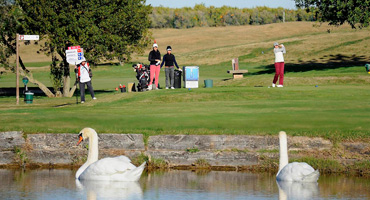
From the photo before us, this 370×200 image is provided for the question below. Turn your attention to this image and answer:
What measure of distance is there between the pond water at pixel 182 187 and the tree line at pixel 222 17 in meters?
127

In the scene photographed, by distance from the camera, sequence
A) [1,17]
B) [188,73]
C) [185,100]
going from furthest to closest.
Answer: [1,17] < [188,73] < [185,100]

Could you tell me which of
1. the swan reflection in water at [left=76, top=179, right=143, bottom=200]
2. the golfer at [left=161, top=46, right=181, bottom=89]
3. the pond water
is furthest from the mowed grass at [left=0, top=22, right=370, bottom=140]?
the swan reflection in water at [left=76, top=179, right=143, bottom=200]

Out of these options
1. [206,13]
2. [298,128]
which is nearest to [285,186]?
[298,128]

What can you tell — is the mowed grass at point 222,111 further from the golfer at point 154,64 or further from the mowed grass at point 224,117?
the golfer at point 154,64

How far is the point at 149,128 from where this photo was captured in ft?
52.5

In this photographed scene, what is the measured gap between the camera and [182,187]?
41.6 ft

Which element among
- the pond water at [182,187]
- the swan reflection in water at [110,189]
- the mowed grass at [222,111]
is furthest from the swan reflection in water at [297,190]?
the swan reflection in water at [110,189]

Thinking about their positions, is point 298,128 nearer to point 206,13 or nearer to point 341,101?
point 341,101

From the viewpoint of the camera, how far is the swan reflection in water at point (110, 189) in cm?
1179

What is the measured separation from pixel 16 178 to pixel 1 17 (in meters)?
24.1

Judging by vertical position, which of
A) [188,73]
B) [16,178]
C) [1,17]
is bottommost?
[16,178]

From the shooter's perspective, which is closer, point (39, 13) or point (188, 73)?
point (188, 73)

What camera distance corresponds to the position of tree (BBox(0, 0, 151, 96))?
3638 centimetres

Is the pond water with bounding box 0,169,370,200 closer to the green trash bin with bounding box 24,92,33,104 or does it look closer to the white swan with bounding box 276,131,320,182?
the white swan with bounding box 276,131,320,182
